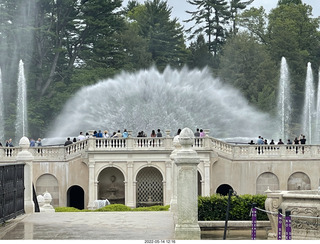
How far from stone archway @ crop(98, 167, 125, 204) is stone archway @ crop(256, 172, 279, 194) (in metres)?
6.92

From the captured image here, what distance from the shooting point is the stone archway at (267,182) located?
47.1 metres

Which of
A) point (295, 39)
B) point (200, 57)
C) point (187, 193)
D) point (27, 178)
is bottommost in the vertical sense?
point (187, 193)

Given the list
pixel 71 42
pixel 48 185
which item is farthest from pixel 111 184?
pixel 71 42

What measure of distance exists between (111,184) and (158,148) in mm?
4015

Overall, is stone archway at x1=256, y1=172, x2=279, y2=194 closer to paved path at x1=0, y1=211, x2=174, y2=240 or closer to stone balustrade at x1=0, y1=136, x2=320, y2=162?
stone balustrade at x1=0, y1=136, x2=320, y2=162

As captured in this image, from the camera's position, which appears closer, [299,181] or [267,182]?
[299,181]

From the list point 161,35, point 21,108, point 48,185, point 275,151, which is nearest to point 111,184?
point 48,185

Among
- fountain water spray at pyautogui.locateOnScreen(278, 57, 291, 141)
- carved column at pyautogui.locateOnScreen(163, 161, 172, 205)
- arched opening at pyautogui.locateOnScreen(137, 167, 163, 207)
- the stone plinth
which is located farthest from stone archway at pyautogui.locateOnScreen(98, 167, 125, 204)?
fountain water spray at pyautogui.locateOnScreen(278, 57, 291, 141)

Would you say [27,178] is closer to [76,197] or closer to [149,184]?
[149,184]

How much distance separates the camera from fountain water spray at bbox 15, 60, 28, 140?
245ft

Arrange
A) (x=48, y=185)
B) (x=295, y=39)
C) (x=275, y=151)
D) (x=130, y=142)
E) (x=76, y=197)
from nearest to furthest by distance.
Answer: (x=130, y=142) → (x=275, y=151) → (x=48, y=185) → (x=76, y=197) → (x=295, y=39)

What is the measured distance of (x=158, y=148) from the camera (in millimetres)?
45594

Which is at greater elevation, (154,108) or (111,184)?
(154,108)

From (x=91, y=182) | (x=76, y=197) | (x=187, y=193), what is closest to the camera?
(x=187, y=193)
